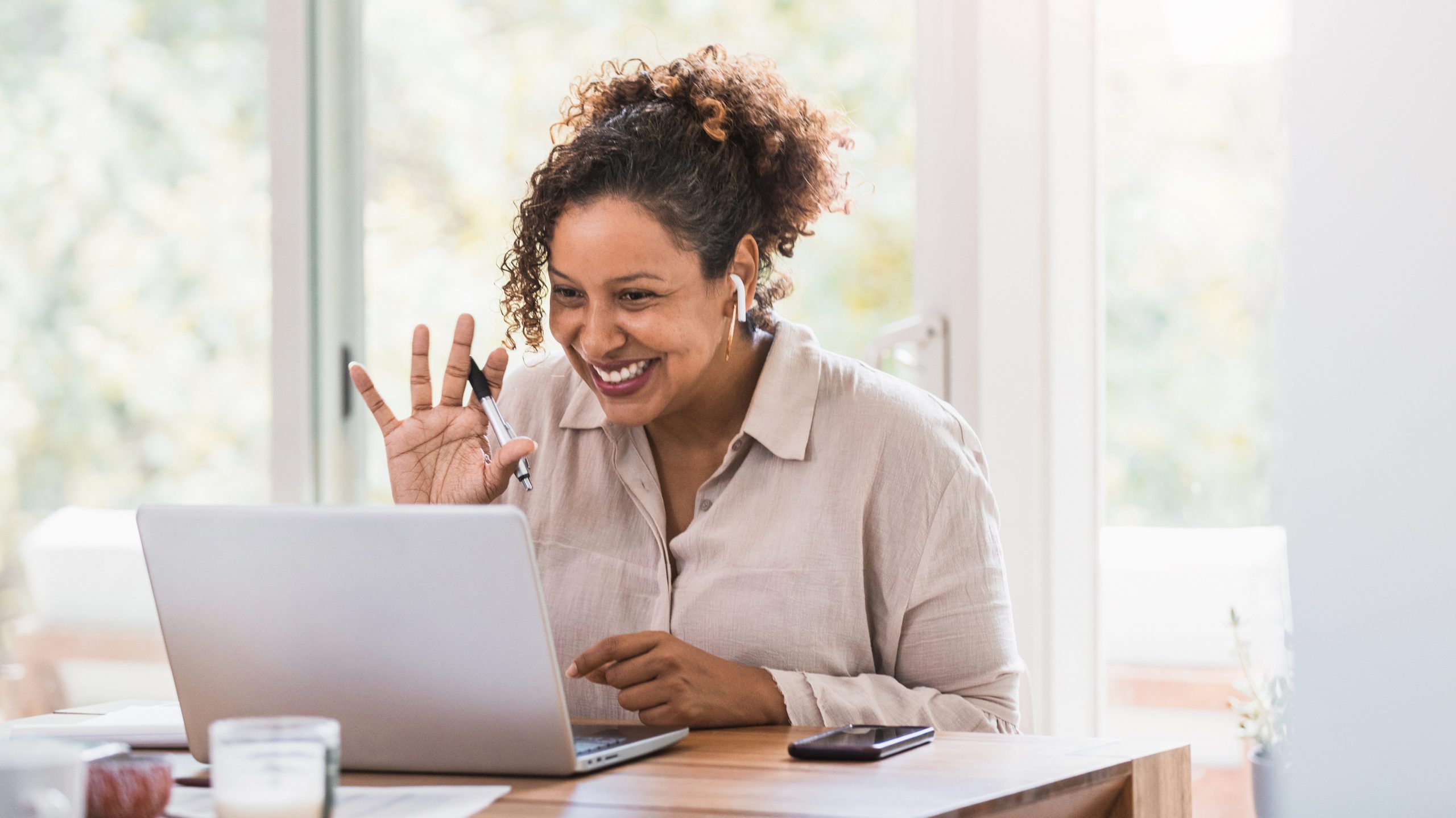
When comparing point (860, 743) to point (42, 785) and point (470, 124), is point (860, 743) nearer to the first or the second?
point (42, 785)

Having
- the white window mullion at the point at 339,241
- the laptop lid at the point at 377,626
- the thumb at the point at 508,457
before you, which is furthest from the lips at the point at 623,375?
the white window mullion at the point at 339,241

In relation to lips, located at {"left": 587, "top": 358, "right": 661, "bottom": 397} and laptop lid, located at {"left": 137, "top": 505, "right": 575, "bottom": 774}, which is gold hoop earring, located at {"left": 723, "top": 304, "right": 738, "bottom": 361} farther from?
laptop lid, located at {"left": 137, "top": 505, "right": 575, "bottom": 774}

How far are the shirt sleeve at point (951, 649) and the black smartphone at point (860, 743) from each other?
196 mm

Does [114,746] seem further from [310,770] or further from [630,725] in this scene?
[630,725]

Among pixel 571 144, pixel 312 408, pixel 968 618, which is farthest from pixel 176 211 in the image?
pixel 968 618

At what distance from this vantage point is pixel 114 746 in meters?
1.00

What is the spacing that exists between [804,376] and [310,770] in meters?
0.98

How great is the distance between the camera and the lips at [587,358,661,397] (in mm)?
1656

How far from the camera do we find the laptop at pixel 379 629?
1049mm

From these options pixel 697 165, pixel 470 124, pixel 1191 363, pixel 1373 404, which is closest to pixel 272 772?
pixel 697 165

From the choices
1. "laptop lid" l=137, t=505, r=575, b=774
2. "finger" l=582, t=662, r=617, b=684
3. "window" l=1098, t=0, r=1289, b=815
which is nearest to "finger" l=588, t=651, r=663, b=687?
"finger" l=582, t=662, r=617, b=684

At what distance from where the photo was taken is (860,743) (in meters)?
1.18

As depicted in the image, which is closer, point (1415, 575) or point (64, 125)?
point (1415, 575)

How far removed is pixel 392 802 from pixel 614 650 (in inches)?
13.9
